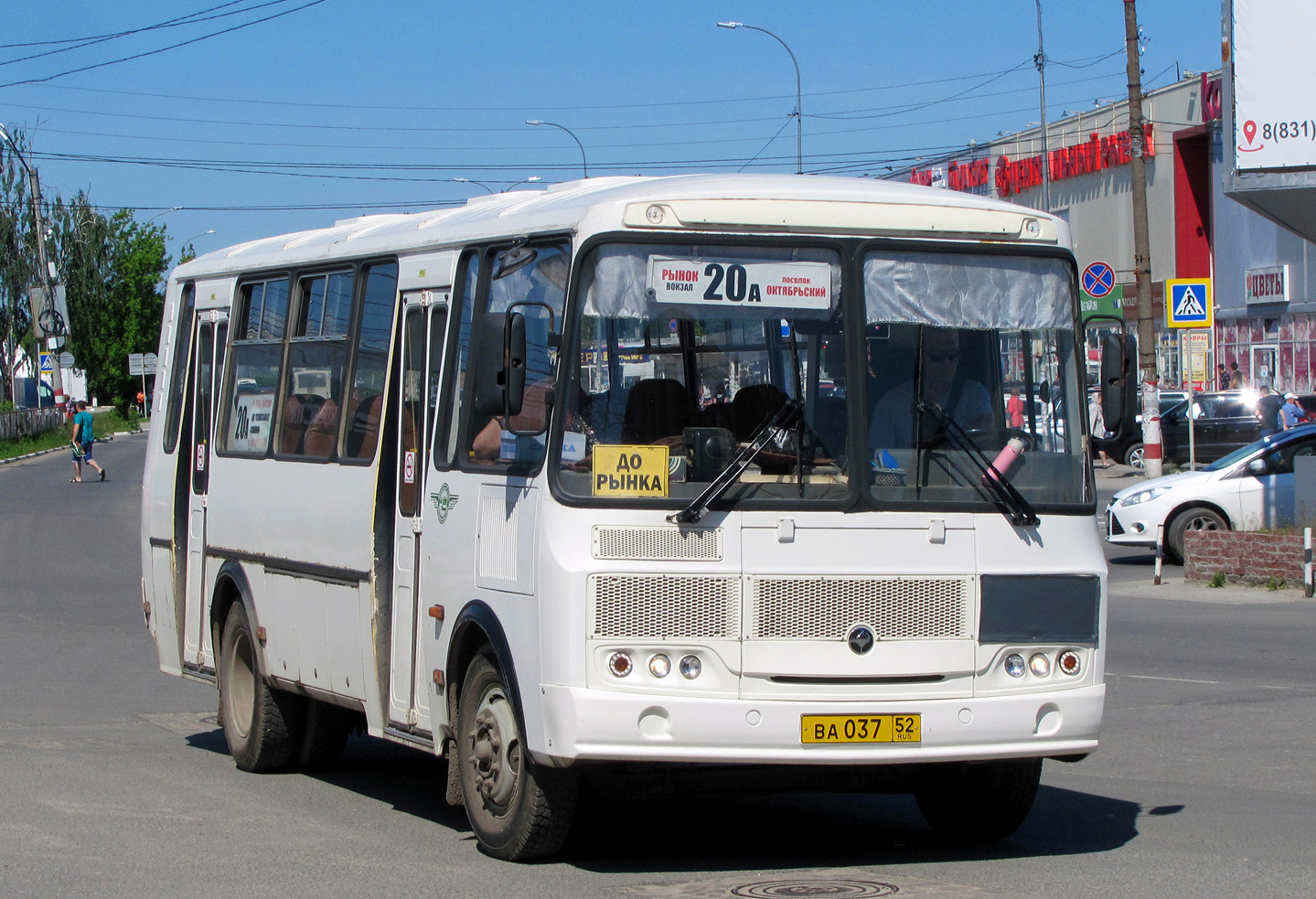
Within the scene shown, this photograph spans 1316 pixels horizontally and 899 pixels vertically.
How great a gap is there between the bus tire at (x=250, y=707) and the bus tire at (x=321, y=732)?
55 millimetres

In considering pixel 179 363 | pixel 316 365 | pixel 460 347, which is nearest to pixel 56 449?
pixel 179 363

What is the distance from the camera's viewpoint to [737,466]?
21.8 feet

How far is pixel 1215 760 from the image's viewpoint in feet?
31.5

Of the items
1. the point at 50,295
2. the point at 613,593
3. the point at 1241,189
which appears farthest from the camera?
the point at 50,295

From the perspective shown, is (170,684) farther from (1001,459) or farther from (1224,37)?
(1224,37)

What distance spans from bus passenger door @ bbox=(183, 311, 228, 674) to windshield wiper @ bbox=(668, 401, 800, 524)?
4.72 m

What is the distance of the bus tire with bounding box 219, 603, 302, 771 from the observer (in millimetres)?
9594

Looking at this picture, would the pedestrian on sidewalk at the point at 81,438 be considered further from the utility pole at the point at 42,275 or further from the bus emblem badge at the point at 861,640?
the bus emblem badge at the point at 861,640

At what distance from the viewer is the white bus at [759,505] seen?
6562 mm

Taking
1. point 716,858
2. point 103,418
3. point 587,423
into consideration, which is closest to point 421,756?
point 716,858

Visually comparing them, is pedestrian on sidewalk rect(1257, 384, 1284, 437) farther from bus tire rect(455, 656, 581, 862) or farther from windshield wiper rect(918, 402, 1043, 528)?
bus tire rect(455, 656, 581, 862)

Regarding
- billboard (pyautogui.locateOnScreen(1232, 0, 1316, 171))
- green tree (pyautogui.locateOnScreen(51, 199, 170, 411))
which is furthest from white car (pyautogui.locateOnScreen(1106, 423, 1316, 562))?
green tree (pyautogui.locateOnScreen(51, 199, 170, 411))

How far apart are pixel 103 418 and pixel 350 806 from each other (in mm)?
78043

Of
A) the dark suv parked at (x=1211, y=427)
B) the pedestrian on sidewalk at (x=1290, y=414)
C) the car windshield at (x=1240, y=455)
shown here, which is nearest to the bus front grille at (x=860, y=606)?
the car windshield at (x=1240, y=455)
